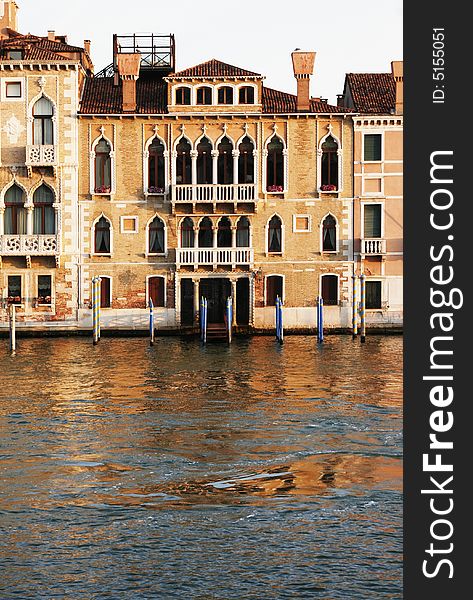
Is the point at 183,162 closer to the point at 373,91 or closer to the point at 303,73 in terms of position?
the point at 303,73

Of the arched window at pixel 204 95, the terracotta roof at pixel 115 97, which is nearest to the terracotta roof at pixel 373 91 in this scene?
the arched window at pixel 204 95

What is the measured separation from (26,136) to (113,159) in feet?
9.01

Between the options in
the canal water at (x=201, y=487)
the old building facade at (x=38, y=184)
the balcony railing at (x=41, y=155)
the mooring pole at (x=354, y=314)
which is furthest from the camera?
the old building facade at (x=38, y=184)

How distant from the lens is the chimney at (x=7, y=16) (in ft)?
132

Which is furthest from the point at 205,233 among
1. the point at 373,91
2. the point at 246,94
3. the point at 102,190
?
the point at 373,91

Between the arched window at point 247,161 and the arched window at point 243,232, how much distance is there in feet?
4.11

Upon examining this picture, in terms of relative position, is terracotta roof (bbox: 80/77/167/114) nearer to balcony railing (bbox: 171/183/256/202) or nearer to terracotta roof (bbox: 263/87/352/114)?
balcony railing (bbox: 171/183/256/202)

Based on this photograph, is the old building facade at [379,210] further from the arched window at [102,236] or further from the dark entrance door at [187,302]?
the arched window at [102,236]

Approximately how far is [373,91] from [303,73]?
2.58 meters

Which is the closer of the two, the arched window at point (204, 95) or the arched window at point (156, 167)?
the arched window at point (204, 95)

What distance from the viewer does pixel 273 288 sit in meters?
36.8

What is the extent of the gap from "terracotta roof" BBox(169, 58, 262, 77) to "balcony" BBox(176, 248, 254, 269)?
5.35 m

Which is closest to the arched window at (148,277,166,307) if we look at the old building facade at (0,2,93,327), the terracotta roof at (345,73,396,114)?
the old building facade at (0,2,93,327)

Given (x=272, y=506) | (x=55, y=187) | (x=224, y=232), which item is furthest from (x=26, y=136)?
(x=272, y=506)
